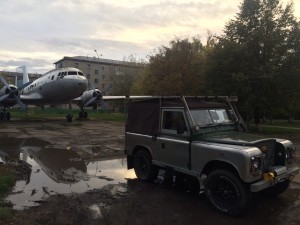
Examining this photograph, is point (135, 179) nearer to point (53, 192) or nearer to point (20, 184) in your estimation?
point (53, 192)

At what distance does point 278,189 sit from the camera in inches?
297

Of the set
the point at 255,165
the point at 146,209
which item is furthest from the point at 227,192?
the point at 146,209

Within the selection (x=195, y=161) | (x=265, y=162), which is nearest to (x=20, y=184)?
(x=195, y=161)

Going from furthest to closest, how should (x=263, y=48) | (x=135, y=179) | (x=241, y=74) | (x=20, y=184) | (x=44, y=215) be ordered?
(x=263, y=48) < (x=241, y=74) < (x=135, y=179) < (x=20, y=184) < (x=44, y=215)

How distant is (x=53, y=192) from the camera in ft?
25.9

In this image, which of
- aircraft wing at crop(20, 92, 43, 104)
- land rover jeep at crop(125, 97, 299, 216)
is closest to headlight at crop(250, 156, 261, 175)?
land rover jeep at crop(125, 97, 299, 216)

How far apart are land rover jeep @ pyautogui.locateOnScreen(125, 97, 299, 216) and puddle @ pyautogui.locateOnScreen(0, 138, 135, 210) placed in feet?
4.11

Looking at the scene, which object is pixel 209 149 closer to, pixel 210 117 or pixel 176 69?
pixel 210 117

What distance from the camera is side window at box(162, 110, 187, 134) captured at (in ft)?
25.2

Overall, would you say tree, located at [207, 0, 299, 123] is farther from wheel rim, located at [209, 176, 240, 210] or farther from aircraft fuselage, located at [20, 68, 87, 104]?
wheel rim, located at [209, 176, 240, 210]

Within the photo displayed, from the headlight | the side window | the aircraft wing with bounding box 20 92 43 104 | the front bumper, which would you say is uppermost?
the aircraft wing with bounding box 20 92 43 104

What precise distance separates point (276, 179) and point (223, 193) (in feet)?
3.51

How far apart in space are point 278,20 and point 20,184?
21813 mm

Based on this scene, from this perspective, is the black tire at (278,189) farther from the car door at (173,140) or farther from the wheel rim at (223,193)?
the car door at (173,140)
